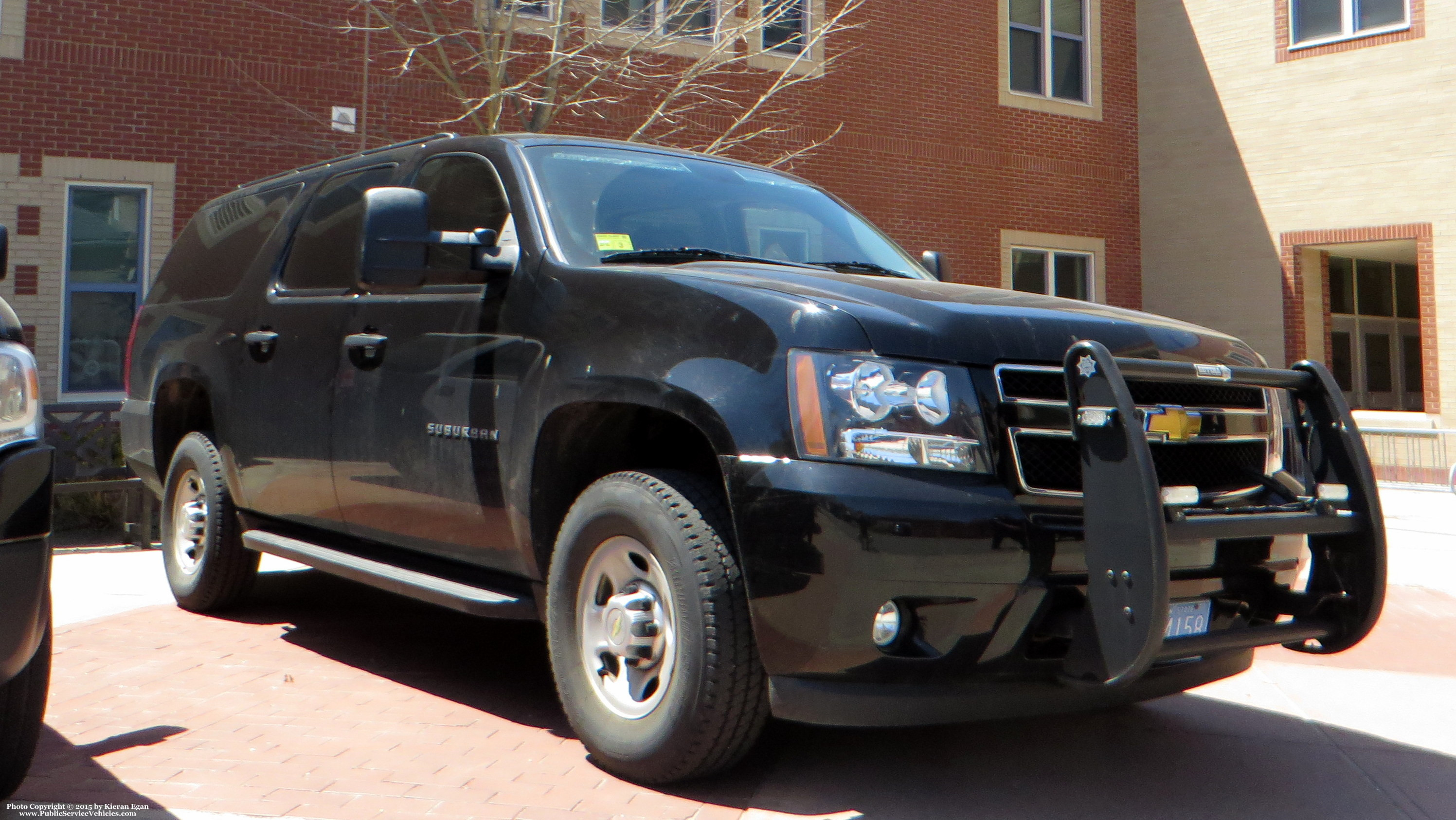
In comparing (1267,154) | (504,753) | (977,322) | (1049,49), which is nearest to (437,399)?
(504,753)

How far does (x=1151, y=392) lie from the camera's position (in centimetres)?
348

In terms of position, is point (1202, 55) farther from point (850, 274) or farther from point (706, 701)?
point (706, 701)

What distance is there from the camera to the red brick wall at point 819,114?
11.5m

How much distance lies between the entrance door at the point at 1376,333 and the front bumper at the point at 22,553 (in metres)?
18.8

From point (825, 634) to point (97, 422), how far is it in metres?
9.29

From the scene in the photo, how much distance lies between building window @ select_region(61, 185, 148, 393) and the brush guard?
1077 centimetres

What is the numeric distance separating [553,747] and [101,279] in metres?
9.64

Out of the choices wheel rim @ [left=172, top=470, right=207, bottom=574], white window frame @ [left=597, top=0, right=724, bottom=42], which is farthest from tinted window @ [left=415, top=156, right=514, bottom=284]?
white window frame @ [left=597, top=0, right=724, bottom=42]

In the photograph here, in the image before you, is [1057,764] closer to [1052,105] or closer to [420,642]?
[420,642]

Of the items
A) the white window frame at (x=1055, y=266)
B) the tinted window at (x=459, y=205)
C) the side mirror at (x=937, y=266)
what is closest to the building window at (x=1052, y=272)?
the white window frame at (x=1055, y=266)

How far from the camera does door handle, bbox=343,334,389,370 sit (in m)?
4.67

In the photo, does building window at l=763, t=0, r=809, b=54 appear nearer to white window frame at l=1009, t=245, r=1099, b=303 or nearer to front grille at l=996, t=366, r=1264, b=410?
white window frame at l=1009, t=245, r=1099, b=303

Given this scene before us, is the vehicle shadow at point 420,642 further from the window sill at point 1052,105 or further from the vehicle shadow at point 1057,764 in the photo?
the window sill at point 1052,105

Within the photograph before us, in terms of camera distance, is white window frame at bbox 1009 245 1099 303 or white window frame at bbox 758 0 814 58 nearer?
white window frame at bbox 758 0 814 58
